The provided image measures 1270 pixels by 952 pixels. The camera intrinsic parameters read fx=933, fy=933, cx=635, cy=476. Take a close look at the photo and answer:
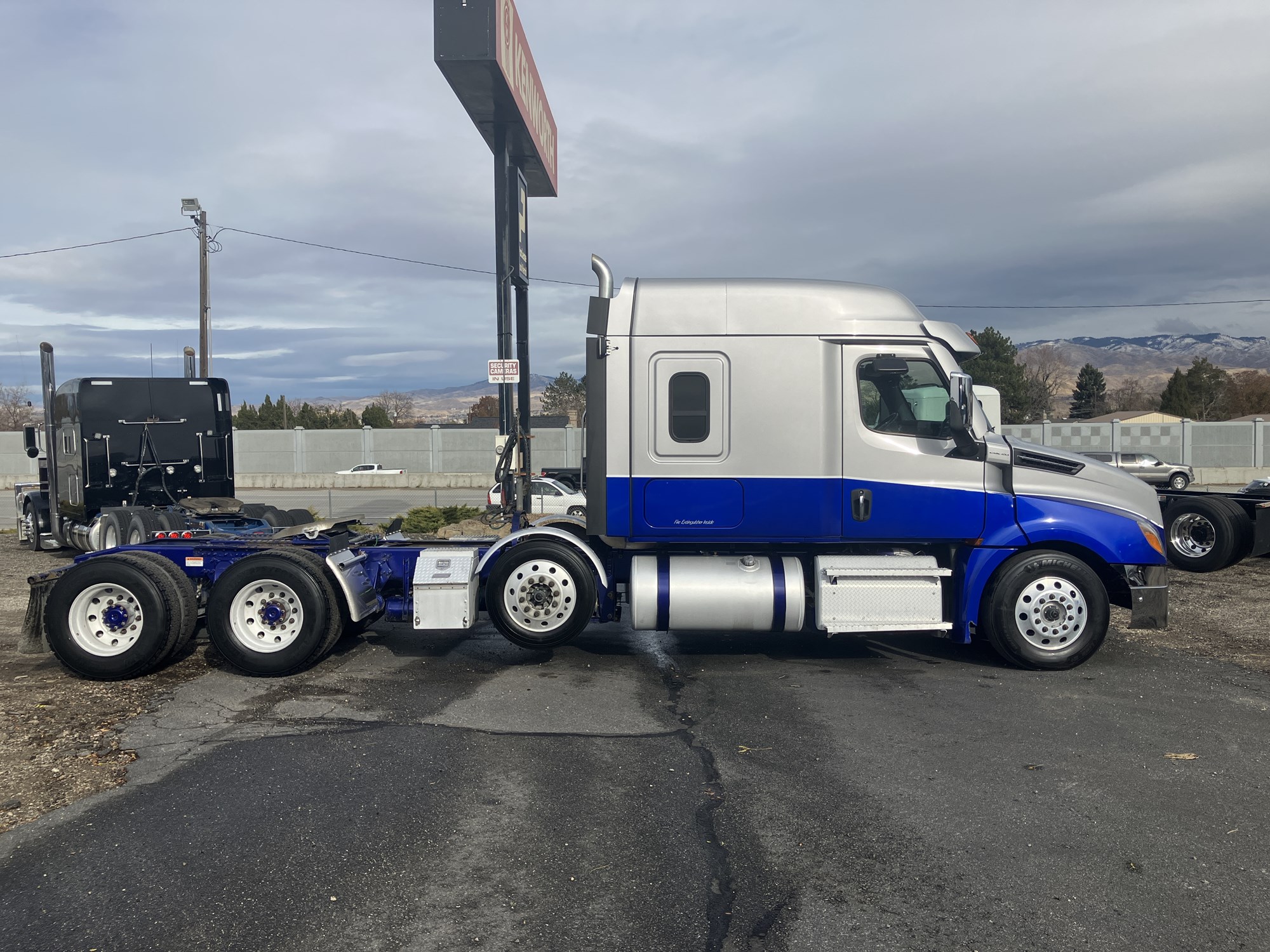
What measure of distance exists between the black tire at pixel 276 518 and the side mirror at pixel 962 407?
28.9ft

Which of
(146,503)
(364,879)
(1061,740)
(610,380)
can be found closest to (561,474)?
(146,503)

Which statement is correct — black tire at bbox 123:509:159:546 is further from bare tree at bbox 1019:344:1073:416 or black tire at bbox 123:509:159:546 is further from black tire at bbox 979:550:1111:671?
bare tree at bbox 1019:344:1073:416

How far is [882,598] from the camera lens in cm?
747

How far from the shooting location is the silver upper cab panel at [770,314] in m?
7.56

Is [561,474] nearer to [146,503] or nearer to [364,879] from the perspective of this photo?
[146,503]

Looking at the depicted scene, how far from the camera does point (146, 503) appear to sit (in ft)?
45.3

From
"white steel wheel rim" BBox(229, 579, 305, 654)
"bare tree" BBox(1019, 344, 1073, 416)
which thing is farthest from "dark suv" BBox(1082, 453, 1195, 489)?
"bare tree" BBox(1019, 344, 1073, 416)

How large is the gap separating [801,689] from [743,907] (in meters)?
3.47

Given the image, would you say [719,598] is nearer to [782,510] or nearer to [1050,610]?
[782,510]

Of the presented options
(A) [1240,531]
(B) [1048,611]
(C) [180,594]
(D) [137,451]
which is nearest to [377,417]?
(D) [137,451]

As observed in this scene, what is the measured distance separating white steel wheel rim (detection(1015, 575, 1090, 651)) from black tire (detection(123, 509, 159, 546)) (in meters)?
9.16

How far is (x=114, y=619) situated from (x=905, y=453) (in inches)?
253

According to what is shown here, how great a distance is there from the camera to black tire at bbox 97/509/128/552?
11422 millimetres

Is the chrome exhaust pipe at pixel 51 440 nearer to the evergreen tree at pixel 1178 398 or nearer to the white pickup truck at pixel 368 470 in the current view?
the white pickup truck at pixel 368 470
